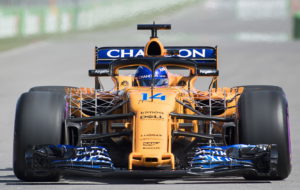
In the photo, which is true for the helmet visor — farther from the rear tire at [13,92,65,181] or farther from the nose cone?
the rear tire at [13,92,65,181]

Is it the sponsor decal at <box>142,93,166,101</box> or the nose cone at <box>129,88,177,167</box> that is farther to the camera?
the sponsor decal at <box>142,93,166,101</box>

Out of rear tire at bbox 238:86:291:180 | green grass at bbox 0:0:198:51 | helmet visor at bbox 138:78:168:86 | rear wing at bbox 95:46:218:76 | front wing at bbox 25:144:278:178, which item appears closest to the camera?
front wing at bbox 25:144:278:178

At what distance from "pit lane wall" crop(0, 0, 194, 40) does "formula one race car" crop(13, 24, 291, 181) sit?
95.3 feet

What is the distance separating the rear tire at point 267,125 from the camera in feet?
30.6

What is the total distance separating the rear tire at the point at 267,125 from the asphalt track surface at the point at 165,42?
235 millimetres

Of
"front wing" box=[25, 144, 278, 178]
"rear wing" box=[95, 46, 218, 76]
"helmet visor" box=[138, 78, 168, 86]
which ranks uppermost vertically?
"rear wing" box=[95, 46, 218, 76]

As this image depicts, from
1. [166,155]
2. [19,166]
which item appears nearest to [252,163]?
[166,155]

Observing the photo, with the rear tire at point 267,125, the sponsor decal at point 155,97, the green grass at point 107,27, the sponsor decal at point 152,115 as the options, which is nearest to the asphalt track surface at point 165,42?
the rear tire at point 267,125

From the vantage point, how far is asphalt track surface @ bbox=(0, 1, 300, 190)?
9.38 m

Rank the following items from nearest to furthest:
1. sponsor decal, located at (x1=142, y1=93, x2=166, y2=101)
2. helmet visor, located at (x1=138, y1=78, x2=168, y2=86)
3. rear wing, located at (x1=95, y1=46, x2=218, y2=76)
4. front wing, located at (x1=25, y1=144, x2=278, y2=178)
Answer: front wing, located at (x1=25, y1=144, x2=278, y2=178)
sponsor decal, located at (x1=142, y1=93, x2=166, y2=101)
helmet visor, located at (x1=138, y1=78, x2=168, y2=86)
rear wing, located at (x1=95, y1=46, x2=218, y2=76)

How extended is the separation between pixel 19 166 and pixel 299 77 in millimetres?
17435

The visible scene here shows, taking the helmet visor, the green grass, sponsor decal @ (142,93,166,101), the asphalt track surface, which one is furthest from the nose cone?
the green grass

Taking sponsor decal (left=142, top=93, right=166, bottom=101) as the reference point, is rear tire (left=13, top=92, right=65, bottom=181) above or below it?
below

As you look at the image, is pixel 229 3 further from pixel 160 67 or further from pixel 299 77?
pixel 160 67
